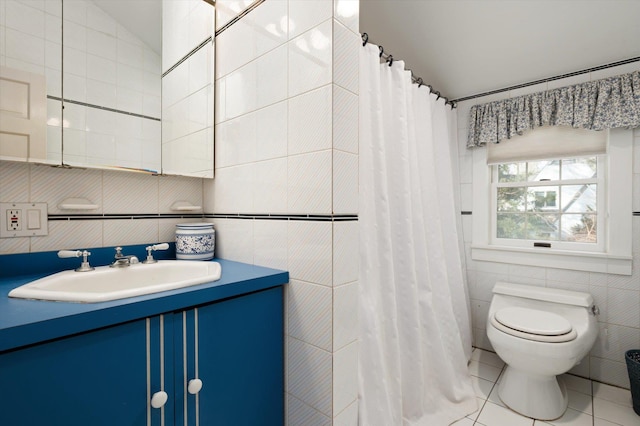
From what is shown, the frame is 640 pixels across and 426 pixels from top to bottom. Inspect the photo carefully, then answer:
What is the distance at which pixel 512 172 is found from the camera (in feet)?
7.57

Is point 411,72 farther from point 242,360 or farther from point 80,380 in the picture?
point 80,380

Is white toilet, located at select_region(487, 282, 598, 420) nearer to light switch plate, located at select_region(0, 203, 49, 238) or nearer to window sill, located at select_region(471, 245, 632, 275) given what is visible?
window sill, located at select_region(471, 245, 632, 275)

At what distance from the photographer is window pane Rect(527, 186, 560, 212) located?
7.07 feet

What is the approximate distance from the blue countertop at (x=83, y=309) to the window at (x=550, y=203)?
83.7 inches

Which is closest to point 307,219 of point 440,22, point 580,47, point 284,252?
point 284,252

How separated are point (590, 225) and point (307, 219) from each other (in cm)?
213

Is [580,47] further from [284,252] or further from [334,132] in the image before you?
[284,252]

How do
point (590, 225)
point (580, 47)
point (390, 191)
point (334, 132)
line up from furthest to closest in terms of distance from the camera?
point (590, 225) < point (580, 47) < point (390, 191) < point (334, 132)

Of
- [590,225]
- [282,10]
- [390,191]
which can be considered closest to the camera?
[282,10]

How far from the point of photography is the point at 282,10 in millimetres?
1114

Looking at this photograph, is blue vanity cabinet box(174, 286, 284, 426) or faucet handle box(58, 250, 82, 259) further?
faucet handle box(58, 250, 82, 259)

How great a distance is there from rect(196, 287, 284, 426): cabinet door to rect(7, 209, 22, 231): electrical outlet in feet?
2.52

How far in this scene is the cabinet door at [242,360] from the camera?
897 millimetres

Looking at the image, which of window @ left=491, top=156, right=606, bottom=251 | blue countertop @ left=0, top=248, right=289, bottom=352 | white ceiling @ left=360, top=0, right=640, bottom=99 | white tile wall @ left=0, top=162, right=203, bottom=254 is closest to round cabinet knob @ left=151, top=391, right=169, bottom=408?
blue countertop @ left=0, top=248, right=289, bottom=352
